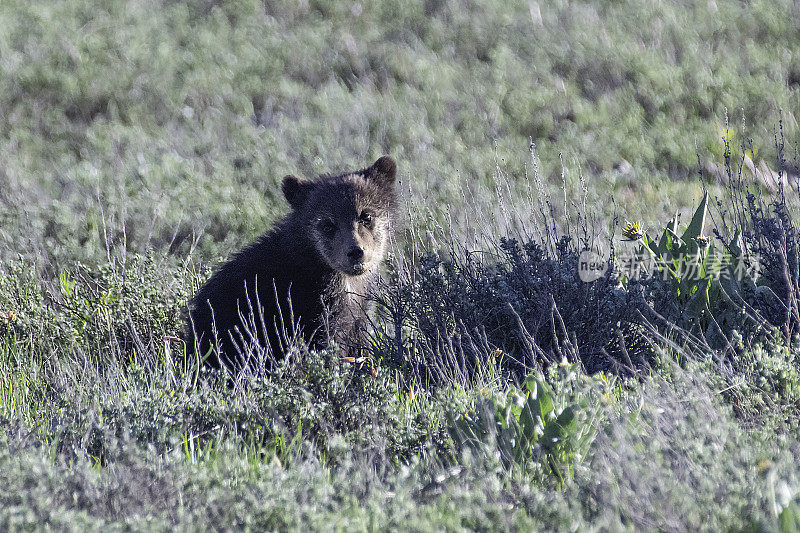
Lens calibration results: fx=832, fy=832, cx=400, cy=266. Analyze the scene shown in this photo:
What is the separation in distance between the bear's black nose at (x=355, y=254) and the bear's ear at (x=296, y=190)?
0.67m

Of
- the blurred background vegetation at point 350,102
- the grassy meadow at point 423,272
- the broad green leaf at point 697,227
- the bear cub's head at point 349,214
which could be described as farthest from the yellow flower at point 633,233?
the blurred background vegetation at point 350,102

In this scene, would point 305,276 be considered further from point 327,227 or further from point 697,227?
point 697,227

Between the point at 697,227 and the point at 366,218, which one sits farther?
the point at 366,218

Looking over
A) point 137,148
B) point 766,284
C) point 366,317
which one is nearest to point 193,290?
point 366,317

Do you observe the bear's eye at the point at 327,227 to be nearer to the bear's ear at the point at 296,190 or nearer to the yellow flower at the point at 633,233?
the bear's ear at the point at 296,190

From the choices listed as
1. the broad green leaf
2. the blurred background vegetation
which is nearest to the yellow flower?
the broad green leaf

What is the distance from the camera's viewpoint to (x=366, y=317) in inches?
216

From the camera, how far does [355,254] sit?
5309mm

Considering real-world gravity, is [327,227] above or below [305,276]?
above

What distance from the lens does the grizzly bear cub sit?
5.18 m

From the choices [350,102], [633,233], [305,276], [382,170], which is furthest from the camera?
[350,102]

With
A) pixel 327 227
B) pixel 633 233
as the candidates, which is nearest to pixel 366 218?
pixel 327 227

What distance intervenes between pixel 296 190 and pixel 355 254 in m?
0.82

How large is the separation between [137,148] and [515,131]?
5.08 m
